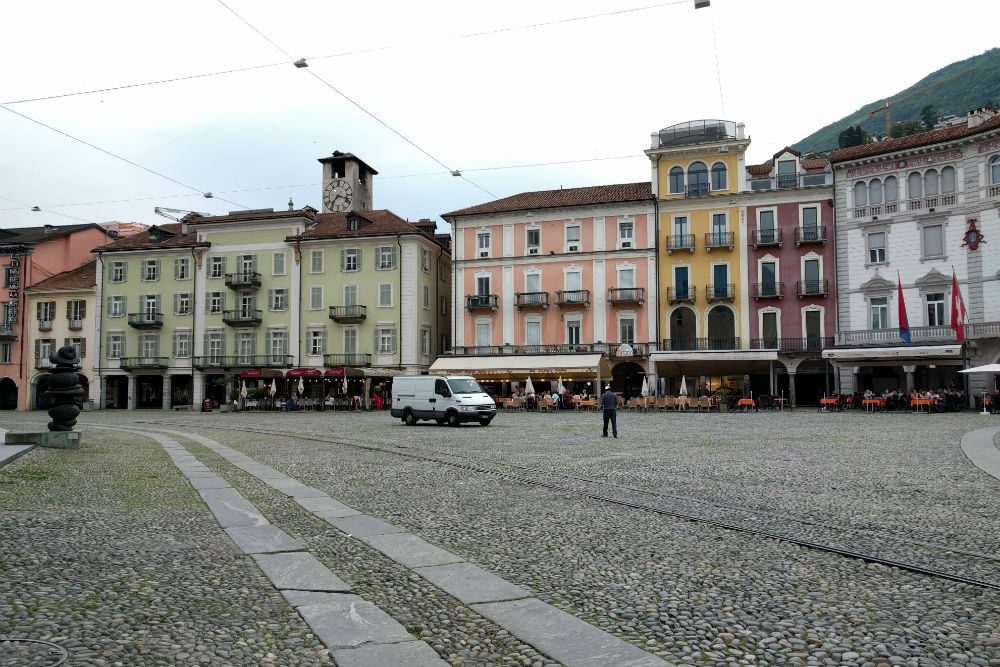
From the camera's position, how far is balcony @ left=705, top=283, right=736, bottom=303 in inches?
1828

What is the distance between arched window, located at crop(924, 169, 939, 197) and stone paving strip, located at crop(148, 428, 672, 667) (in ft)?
137

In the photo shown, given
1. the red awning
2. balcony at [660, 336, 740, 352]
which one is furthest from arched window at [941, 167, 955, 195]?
the red awning

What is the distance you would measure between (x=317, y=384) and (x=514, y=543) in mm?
48018

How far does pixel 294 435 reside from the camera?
23.0m

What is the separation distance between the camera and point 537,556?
258 inches

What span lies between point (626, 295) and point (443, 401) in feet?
74.7

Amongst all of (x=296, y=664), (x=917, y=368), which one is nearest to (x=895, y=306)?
(x=917, y=368)

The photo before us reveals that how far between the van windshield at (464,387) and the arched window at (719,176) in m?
25.6

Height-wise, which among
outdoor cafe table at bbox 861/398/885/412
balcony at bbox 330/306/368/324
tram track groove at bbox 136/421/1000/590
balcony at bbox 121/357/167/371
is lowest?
tram track groove at bbox 136/421/1000/590

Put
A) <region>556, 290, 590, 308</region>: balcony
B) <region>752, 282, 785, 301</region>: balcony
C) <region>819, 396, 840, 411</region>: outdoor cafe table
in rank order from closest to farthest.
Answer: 1. <region>819, 396, 840, 411</region>: outdoor cafe table
2. <region>752, 282, 785, 301</region>: balcony
3. <region>556, 290, 590, 308</region>: balcony

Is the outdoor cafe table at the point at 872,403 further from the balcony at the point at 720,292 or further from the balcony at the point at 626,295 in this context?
the balcony at the point at 626,295

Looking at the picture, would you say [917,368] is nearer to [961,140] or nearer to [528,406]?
[961,140]

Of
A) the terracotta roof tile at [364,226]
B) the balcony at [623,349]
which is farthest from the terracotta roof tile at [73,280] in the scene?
the balcony at [623,349]

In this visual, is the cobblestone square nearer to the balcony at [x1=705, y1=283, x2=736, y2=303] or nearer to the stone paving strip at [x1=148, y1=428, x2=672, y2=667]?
the stone paving strip at [x1=148, y1=428, x2=672, y2=667]
